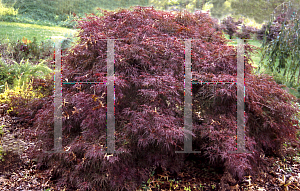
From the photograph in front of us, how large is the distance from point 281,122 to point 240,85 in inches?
39.4

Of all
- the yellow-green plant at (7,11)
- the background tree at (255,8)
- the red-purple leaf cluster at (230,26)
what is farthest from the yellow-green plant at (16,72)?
the background tree at (255,8)

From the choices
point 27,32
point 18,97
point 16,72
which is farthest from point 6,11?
point 18,97

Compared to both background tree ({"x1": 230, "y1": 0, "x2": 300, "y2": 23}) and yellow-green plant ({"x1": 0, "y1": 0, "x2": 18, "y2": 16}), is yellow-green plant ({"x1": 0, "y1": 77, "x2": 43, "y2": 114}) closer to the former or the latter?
yellow-green plant ({"x1": 0, "y1": 0, "x2": 18, "y2": 16})

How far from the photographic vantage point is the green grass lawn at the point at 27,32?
803 cm

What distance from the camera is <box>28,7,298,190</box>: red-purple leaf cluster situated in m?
2.33

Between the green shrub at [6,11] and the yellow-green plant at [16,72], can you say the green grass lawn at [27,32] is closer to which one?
the green shrub at [6,11]

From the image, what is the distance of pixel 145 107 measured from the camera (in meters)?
2.38

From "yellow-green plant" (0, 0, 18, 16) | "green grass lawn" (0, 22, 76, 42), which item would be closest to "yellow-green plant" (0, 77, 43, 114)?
"green grass lawn" (0, 22, 76, 42)

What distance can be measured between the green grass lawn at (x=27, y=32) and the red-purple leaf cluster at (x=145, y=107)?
589 cm

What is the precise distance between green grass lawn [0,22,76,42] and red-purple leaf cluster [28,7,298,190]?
5.89m

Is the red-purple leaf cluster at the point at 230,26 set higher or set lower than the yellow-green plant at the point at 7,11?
lower

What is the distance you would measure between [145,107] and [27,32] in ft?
26.7

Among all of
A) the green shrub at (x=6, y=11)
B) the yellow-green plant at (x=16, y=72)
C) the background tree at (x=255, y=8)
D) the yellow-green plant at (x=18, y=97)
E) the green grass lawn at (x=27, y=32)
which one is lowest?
the yellow-green plant at (x=18, y=97)

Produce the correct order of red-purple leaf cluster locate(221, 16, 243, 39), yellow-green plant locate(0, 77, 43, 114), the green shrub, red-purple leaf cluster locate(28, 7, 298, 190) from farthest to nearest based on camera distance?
the green shrub
red-purple leaf cluster locate(221, 16, 243, 39)
yellow-green plant locate(0, 77, 43, 114)
red-purple leaf cluster locate(28, 7, 298, 190)
